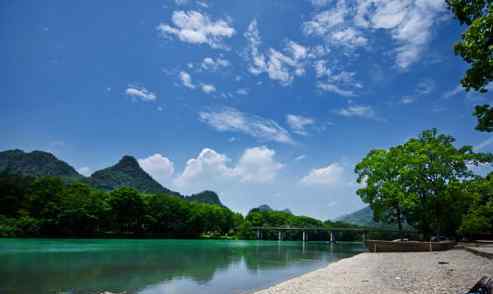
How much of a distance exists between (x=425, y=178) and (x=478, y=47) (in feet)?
92.7

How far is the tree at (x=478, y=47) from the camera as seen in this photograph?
9.66 m

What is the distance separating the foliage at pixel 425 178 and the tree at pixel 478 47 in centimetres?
2422

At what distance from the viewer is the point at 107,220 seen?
7569cm

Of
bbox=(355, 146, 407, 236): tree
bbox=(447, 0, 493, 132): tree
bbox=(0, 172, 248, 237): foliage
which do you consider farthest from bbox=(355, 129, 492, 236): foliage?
bbox=(0, 172, 248, 237): foliage

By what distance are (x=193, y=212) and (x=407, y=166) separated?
75886 millimetres

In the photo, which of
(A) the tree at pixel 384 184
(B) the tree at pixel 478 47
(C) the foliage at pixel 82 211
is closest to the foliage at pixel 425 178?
(A) the tree at pixel 384 184

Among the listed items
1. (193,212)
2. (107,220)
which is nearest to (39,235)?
(107,220)

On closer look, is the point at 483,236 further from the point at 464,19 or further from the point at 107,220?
the point at 107,220

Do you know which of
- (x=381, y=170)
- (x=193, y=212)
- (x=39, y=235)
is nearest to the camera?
(x=381, y=170)

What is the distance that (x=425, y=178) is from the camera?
112 feet

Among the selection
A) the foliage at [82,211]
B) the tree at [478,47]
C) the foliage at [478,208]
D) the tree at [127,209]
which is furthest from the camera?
the tree at [127,209]

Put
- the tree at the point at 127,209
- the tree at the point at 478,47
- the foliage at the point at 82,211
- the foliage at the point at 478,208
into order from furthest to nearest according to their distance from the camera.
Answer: the tree at the point at 127,209
the foliage at the point at 82,211
the foliage at the point at 478,208
the tree at the point at 478,47

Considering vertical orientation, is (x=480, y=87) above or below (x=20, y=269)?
above

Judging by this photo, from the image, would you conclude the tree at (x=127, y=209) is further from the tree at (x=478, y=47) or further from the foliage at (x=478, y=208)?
the tree at (x=478, y=47)
